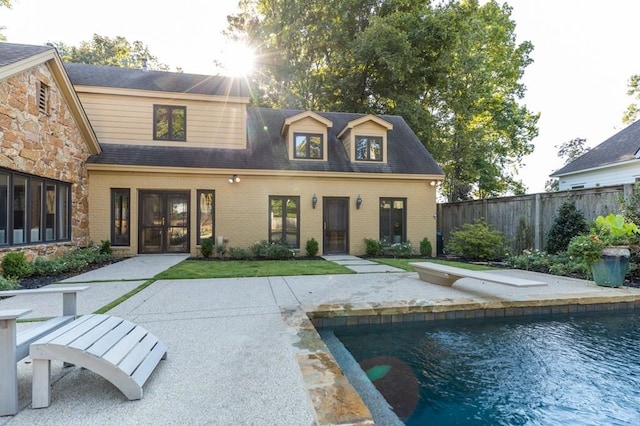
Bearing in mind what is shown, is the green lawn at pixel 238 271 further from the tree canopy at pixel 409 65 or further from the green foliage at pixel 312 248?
the tree canopy at pixel 409 65

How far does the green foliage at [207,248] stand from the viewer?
10953mm

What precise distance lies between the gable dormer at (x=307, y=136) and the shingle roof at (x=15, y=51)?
721 cm

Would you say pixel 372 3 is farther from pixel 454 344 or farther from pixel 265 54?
pixel 454 344

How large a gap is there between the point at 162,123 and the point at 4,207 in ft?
19.9

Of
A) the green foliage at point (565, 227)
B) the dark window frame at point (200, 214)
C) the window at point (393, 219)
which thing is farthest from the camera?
the window at point (393, 219)

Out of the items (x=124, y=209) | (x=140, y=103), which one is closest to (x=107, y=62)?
(x=140, y=103)

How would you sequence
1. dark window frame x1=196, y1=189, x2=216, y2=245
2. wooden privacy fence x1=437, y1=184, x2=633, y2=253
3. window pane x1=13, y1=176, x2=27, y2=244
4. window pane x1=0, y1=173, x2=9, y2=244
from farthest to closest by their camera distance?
dark window frame x1=196, y1=189, x2=216, y2=245 < wooden privacy fence x1=437, y1=184, x2=633, y2=253 < window pane x1=13, y1=176, x2=27, y2=244 < window pane x1=0, y1=173, x2=9, y2=244

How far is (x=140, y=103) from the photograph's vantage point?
1169cm

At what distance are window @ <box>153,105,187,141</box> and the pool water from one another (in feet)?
34.1

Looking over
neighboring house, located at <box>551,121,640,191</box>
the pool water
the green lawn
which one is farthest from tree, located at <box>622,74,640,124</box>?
the pool water

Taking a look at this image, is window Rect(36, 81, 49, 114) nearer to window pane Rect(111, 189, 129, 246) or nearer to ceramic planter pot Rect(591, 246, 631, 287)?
window pane Rect(111, 189, 129, 246)

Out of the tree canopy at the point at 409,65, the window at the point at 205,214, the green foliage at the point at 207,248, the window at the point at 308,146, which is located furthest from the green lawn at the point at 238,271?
the tree canopy at the point at 409,65

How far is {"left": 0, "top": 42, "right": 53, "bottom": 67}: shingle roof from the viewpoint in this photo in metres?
6.90

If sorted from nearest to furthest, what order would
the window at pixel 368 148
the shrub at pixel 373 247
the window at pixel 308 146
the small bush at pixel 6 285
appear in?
1. the small bush at pixel 6 285
2. the shrub at pixel 373 247
3. the window at pixel 308 146
4. the window at pixel 368 148
